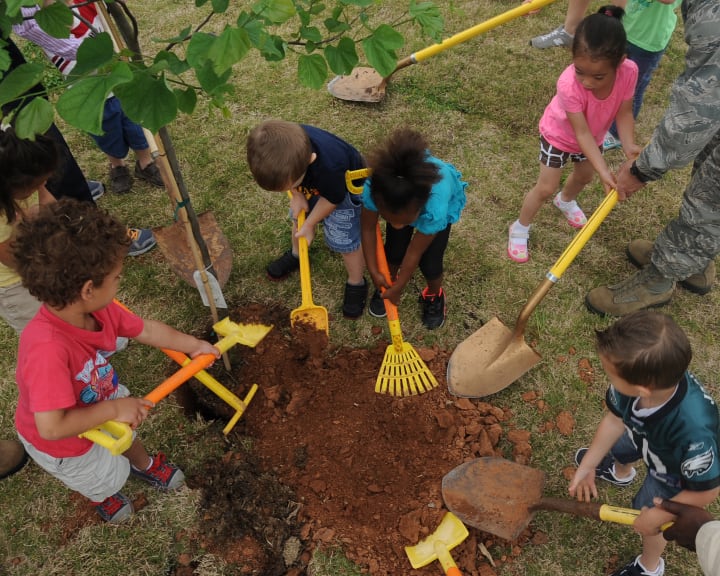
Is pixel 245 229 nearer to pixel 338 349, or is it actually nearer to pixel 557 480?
pixel 338 349

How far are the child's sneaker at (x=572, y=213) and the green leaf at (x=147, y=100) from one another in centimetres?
294

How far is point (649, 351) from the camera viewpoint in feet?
4.99

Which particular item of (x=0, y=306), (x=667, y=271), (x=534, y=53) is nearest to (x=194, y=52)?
(x=0, y=306)

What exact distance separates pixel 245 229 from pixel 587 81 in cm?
224

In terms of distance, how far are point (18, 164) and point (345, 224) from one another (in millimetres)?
1467

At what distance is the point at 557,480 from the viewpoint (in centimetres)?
245

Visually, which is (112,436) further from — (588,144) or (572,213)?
(572,213)

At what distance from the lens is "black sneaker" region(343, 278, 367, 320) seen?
9.98 feet

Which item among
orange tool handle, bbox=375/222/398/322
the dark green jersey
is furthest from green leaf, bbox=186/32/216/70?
the dark green jersey

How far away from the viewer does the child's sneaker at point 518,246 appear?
11.0 feet

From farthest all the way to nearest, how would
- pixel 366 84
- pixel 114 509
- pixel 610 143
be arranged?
pixel 366 84, pixel 610 143, pixel 114 509

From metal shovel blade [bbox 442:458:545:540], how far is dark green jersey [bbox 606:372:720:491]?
66 centimetres

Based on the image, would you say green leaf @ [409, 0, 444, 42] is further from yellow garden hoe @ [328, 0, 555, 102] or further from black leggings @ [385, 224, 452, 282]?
yellow garden hoe @ [328, 0, 555, 102]

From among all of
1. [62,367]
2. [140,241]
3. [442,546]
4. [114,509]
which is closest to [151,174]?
[140,241]
